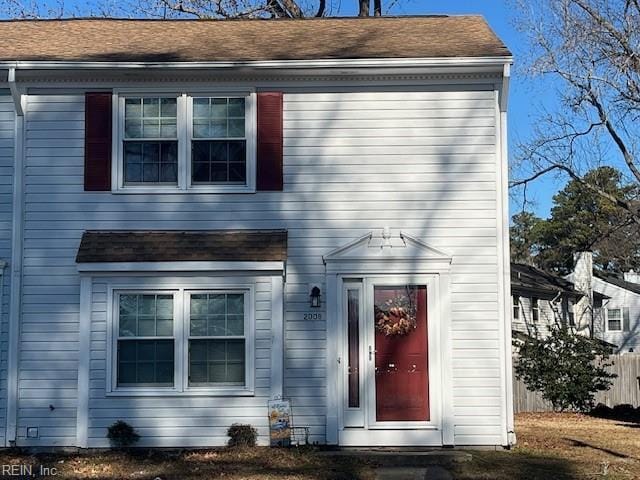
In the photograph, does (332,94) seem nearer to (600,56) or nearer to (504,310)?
(504,310)

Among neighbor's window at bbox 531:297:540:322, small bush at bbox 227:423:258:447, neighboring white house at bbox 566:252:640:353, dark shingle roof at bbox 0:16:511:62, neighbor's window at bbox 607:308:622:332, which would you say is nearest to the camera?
small bush at bbox 227:423:258:447

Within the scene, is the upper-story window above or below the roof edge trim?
below

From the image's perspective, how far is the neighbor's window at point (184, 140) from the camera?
436 inches

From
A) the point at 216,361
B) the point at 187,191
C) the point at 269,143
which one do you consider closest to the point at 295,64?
the point at 269,143

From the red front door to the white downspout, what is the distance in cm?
475

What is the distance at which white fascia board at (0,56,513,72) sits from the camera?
35.2 feet

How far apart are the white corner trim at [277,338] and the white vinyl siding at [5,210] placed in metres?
3.58

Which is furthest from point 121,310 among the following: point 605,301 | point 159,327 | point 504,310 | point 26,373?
point 605,301

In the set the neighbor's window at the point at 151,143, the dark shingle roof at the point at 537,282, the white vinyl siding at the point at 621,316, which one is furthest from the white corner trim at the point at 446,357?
the white vinyl siding at the point at 621,316

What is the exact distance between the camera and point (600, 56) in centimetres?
2053

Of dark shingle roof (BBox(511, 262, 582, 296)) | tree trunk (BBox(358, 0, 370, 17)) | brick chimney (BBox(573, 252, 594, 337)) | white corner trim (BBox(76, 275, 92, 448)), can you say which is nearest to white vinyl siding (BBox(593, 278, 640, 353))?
brick chimney (BBox(573, 252, 594, 337))

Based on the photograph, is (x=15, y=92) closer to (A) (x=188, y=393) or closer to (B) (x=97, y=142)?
(B) (x=97, y=142)

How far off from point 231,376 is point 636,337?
1175 inches

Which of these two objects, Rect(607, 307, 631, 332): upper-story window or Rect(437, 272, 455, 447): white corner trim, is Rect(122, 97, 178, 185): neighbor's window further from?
Rect(607, 307, 631, 332): upper-story window
